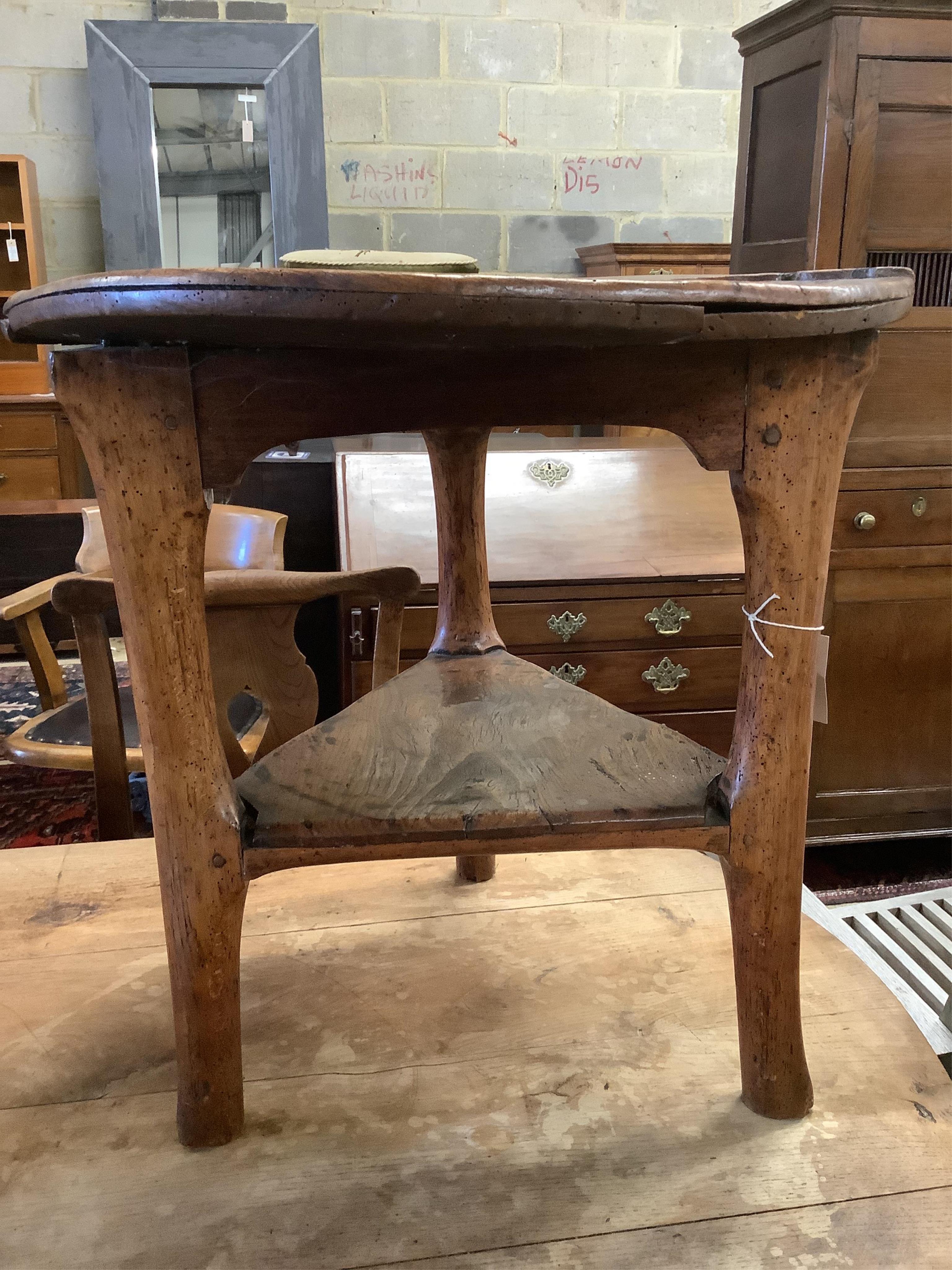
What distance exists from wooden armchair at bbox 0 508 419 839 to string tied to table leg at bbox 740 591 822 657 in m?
0.54

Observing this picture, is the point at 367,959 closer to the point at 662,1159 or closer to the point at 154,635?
the point at 662,1159

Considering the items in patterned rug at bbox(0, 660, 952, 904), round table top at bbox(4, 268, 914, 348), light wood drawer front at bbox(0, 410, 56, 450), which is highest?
round table top at bbox(4, 268, 914, 348)

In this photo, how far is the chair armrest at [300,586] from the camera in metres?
1.19

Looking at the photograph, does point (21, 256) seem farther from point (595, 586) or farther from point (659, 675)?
point (659, 675)

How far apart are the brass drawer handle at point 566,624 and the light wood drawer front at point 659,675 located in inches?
1.8

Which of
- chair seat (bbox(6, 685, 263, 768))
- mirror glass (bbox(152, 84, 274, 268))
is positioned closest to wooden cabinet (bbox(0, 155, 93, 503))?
mirror glass (bbox(152, 84, 274, 268))

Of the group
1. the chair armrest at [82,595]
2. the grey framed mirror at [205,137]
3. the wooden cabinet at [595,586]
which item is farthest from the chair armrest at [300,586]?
the grey framed mirror at [205,137]

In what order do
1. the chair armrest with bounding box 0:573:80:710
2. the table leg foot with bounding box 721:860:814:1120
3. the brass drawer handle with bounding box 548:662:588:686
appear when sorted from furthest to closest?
the brass drawer handle with bounding box 548:662:588:686 → the chair armrest with bounding box 0:573:80:710 → the table leg foot with bounding box 721:860:814:1120

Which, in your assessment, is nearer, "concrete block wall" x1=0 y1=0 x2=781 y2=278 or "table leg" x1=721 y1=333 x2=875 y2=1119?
"table leg" x1=721 y1=333 x2=875 y2=1119

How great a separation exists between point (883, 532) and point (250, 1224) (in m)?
1.71

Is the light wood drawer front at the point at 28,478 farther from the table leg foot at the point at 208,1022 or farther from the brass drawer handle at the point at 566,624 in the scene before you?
the table leg foot at the point at 208,1022

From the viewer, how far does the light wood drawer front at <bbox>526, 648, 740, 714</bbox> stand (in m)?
1.89

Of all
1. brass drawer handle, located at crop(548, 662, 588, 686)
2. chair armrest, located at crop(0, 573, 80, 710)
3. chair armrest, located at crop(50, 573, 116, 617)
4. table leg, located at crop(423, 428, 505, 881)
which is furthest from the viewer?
brass drawer handle, located at crop(548, 662, 588, 686)

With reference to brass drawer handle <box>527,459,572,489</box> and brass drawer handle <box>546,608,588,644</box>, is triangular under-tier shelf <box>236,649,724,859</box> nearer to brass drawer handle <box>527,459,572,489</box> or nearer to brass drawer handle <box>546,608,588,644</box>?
brass drawer handle <box>546,608,588,644</box>
